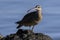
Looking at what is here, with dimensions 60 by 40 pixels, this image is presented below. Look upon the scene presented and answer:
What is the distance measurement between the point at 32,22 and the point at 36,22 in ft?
0.55

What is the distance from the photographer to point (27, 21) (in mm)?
10828

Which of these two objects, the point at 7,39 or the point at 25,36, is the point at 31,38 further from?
the point at 7,39

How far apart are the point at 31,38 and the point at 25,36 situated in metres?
0.21

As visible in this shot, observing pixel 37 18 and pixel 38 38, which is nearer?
pixel 38 38

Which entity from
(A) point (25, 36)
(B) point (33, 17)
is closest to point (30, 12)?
(B) point (33, 17)

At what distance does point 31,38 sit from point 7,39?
768 millimetres

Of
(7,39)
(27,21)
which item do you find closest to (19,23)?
(27,21)

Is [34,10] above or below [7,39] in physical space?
above

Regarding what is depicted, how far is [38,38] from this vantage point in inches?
339

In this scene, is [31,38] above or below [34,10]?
below

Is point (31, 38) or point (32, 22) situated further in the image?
point (32, 22)

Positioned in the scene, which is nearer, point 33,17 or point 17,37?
point 17,37

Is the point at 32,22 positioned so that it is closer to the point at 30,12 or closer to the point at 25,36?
the point at 30,12

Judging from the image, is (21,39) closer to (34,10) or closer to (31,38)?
(31,38)
